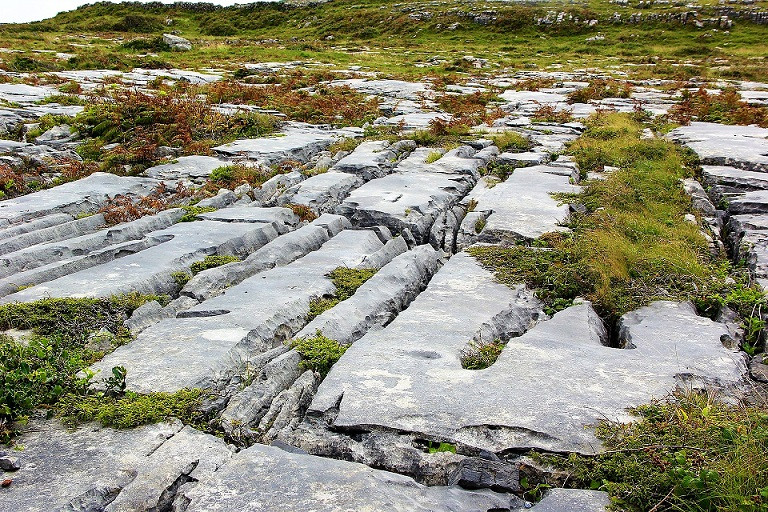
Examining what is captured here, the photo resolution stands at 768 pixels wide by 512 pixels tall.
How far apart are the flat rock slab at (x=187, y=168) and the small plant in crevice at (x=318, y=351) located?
650 cm

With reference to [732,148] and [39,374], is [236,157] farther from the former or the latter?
[732,148]

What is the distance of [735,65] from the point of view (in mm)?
26875

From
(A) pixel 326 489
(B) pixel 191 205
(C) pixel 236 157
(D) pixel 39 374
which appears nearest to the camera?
(A) pixel 326 489

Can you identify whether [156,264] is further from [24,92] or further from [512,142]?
[24,92]

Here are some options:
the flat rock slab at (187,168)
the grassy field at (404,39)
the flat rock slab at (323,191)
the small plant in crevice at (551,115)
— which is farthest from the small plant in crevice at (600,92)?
the flat rock slab at (187,168)

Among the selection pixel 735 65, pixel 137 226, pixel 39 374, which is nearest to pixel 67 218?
pixel 137 226

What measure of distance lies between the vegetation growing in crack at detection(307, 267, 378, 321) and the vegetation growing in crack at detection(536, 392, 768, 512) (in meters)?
2.81

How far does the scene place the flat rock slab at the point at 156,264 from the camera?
580 cm

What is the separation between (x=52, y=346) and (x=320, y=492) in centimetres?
262

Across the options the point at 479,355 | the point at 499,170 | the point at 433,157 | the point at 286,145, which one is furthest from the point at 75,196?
the point at 499,170

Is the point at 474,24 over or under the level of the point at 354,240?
over

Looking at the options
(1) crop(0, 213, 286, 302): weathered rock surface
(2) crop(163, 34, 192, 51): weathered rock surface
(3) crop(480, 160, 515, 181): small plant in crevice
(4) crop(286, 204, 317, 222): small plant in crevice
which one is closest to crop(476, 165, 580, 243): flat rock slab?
(3) crop(480, 160, 515, 181): small plant in crevice

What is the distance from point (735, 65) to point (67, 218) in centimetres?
2909

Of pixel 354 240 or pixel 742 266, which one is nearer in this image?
pixel 742 266
